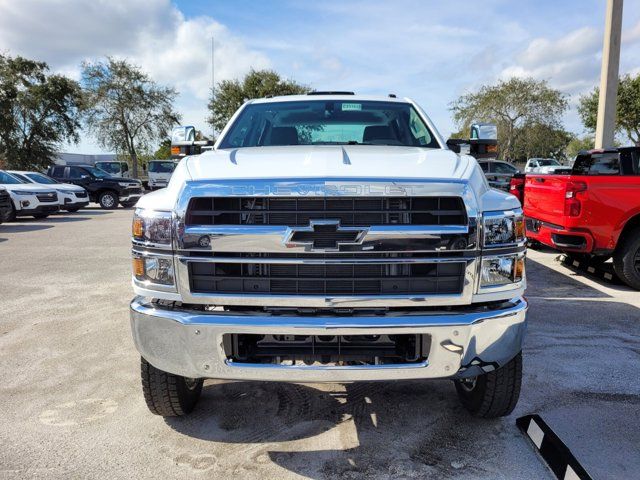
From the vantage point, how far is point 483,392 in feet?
9.43

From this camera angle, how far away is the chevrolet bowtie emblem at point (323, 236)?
2.35 meters

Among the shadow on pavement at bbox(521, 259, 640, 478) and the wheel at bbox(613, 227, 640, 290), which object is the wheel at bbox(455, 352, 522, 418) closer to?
the shadow on pavement at bbox(521, 259, 640, 478)

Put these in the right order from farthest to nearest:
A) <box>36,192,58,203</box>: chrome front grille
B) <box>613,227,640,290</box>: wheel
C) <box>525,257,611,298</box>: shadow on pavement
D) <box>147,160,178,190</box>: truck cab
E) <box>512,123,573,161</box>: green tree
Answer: <box>512,123,573,161</box>: green tree → <box>147,160,178,190</box>: truck cab → <box>36,192,58,203</box>: chrome front grille → <box>613,227,640,290</box>: wheel → <box>525,257,611,298</box>: shadow on pavement

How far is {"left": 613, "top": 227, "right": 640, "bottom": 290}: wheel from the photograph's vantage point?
6.20 m

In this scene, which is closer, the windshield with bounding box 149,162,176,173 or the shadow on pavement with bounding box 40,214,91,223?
the shadow on pavement with bounding box 40,214,91,223

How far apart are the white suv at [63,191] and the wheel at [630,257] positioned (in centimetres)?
1580

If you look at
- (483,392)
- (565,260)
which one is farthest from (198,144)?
(565,260)

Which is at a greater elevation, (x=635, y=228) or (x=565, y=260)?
(x=635, y=228)

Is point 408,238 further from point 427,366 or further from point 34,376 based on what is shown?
point 34,376

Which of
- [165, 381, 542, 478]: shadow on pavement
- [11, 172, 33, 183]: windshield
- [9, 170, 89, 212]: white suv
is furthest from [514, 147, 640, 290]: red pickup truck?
[11, 172, 33, 183]: windshield

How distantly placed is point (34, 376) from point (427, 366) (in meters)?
3.01

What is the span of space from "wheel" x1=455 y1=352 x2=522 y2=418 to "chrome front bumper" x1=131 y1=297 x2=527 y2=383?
15.1 inches

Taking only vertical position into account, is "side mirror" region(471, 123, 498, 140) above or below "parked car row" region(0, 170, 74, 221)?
above

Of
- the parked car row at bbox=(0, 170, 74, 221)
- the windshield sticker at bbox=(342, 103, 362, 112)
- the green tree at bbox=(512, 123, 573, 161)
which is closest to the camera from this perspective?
the windshield sticker at bbox=(342, 103, 362, 112)
